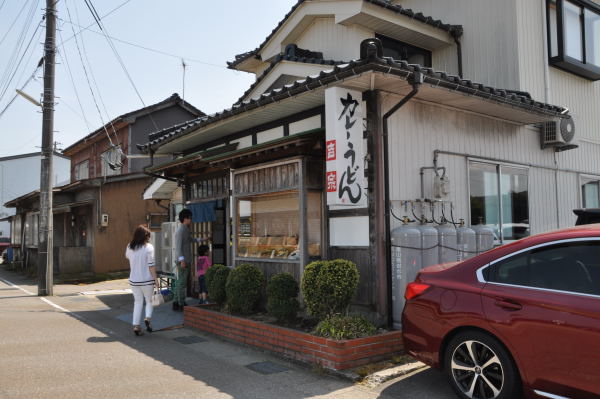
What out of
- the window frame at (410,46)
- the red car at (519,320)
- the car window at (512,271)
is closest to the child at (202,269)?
the red car at (519,320)

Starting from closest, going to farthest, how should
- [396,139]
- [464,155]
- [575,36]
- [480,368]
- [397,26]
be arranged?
[480,368], [396,139], [464,155], [397,26], [575,36]

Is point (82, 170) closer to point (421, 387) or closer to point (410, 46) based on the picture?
point (410, 46)

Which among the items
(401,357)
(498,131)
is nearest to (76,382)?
(401,357)

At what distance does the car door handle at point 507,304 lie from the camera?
4154 millimetres

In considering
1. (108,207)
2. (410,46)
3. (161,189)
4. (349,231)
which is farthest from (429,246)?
(108,207)

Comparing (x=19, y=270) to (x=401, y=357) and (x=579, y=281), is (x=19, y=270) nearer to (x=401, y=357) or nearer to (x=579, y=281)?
(x=401, y=357)

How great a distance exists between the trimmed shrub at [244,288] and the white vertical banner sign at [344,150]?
2121 mm

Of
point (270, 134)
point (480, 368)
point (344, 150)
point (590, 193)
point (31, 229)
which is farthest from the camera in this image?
point (31, 229)

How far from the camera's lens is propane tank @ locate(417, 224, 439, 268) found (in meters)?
6.79

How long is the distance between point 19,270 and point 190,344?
20335 mm

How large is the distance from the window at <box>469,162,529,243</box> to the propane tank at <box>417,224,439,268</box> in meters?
1.80

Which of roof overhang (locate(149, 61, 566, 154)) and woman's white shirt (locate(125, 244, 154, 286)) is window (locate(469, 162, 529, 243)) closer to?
roof overhang (locate(149, 61, 566, 154))

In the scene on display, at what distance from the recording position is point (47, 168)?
569 inches

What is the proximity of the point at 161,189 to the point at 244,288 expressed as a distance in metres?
7.41
